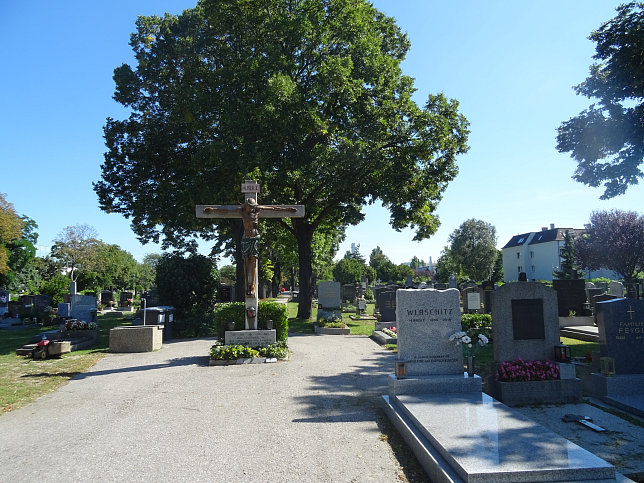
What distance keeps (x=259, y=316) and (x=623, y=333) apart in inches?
357

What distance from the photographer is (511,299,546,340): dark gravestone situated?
25.5 feet

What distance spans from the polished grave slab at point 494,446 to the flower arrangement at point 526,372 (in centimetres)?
123

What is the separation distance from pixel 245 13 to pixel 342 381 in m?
17.1

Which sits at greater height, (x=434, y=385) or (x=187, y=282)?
(x=187, y=282)

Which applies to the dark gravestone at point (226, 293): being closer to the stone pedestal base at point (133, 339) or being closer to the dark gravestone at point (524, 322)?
the stone pedestal base at point (133, 339)

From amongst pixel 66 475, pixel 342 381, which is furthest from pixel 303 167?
pixel 66 475

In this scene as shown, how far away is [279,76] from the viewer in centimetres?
1642

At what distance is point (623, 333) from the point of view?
749 cm

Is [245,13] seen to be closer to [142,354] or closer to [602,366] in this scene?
[142,354]

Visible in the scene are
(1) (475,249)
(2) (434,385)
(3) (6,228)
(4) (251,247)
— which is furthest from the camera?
(1) (475,249)

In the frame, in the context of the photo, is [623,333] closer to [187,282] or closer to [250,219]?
[250,219]

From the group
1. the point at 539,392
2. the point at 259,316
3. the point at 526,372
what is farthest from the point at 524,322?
the point at 259,316

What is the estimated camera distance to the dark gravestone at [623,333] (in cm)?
740

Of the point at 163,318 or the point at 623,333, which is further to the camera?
the point at 163,318
